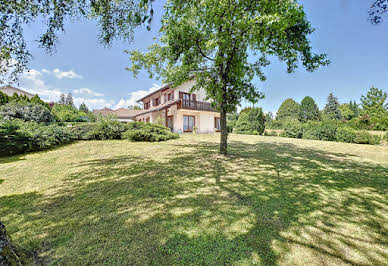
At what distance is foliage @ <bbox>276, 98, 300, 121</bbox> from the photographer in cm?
4027

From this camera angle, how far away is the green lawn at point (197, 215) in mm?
1808

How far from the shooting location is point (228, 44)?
495 cm

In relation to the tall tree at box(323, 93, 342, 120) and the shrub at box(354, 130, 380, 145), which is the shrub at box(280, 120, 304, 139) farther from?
the tall tree at box(323, 93, 342, 120)

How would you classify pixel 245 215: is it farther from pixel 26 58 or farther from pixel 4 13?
pixel 4 13

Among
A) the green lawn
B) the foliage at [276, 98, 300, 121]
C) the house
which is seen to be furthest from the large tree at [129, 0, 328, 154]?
the foliage at [276, 98, 300, 121]

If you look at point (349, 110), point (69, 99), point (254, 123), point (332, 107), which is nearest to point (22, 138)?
point (254, 123)

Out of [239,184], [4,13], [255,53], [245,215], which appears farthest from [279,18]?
[4,13]

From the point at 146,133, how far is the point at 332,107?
170 feet

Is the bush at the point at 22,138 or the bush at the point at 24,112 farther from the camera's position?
the bush at the point at 24,112

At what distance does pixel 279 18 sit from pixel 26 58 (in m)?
6.02

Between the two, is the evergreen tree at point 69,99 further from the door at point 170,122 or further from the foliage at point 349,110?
the foliage at point 349,110

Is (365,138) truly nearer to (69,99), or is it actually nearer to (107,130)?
(107,130)

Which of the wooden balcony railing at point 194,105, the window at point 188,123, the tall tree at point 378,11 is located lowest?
the window at point 188,123

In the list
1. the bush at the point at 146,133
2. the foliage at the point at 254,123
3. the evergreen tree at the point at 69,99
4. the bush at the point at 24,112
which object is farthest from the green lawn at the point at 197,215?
the evergreen tree at the point at 69,99
